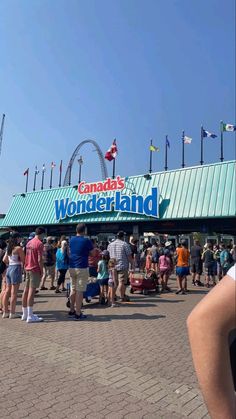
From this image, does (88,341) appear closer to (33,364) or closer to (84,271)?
(33,364)

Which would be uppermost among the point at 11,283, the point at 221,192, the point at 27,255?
the point at 221,192

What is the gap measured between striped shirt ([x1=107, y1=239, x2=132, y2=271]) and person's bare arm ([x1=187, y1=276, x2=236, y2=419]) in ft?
29.7

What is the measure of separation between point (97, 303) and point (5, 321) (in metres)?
3.22

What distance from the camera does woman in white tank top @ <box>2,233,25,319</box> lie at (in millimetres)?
8250

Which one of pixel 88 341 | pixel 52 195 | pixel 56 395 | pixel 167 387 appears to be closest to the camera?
pixel 56 395

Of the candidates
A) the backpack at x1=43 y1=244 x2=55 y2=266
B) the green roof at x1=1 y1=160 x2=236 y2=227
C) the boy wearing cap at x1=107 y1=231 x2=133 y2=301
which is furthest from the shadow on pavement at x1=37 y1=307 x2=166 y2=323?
the green roof at x1=1 y1=160 x2=236 y2=227

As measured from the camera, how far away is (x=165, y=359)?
5.44 metres

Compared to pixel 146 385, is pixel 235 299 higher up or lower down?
higher up

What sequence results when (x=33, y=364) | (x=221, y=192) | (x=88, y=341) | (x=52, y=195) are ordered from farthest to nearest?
(x=52, y=195) → (x=221, y=192) → (x=88, y=341) → (x=33, y=364)

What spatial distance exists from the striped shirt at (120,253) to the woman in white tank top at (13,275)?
9.10 feet

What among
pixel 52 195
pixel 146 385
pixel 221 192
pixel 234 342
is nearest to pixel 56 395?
pixel 146 385

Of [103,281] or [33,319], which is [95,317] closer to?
[33,319]

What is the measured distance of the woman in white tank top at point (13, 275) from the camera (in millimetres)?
8250

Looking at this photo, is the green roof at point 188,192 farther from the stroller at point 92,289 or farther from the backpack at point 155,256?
the stroller at point 92,289
